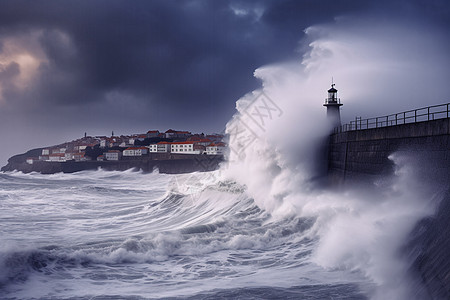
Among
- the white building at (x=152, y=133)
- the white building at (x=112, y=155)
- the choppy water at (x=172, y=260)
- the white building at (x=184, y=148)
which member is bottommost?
the choppy water at (x=172, y=260)

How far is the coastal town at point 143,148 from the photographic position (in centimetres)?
6619

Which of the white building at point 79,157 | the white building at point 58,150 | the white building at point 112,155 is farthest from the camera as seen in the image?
the white building at point 58,150

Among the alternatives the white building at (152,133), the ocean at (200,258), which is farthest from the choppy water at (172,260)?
the white building at (152,133)

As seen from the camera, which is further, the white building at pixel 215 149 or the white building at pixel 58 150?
the white building at pixel 58 150

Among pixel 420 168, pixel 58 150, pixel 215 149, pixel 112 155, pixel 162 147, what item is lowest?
pixel 420 168

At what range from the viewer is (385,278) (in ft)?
19.4

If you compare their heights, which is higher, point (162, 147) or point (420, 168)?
point (162, 147)

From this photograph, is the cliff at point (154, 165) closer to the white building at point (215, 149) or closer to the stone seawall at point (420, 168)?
the white building at point (215, 149)

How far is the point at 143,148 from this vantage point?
248 ft

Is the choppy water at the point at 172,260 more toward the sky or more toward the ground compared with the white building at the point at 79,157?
more toward the ground

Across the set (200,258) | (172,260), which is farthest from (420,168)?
(172,260)

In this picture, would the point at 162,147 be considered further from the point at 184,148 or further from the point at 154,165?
the point at 154,165

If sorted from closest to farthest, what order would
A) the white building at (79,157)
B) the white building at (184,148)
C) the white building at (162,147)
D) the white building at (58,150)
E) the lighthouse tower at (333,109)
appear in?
the lighthouse tower at (333,109) → the white building at (184,148) → the white building at (162,147) → the white building at (79,157) → the white building at (58,150)

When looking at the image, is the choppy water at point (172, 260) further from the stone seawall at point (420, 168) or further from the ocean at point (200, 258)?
the stone seawall at point (420, 168)
